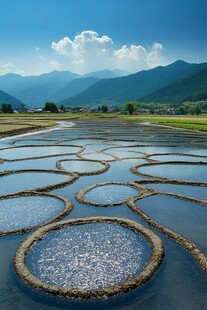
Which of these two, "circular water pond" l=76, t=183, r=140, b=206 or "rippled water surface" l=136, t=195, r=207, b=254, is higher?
"circular water pond" l=76, t=183, r=140, b=206

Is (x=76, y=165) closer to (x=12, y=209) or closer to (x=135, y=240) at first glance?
(x=12, y=209)

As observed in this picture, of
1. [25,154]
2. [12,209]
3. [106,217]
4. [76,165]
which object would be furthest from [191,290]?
[25,154]

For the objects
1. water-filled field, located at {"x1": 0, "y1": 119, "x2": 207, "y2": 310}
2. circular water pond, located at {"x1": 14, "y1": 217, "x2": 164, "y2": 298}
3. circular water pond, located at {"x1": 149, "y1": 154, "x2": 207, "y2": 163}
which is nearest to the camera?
water-filled field, located at {"x1": 0, "y1": 119, "x2": 207, "y2": 310}

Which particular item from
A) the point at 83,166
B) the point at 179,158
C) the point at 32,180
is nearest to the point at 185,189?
the point at 83,166

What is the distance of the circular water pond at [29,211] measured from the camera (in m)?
10.1

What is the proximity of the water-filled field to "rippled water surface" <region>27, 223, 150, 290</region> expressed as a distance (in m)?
0.02

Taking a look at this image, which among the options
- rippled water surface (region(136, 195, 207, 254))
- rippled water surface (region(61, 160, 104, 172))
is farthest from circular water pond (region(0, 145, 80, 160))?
rippled water surface (region(136, 195, 207, 254))

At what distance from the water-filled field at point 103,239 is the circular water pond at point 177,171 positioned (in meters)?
0.11

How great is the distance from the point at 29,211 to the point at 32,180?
16.2 feet

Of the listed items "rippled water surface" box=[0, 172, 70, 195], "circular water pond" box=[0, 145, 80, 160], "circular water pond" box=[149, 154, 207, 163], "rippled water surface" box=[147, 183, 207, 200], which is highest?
"circular water pond" box=[0, 145, 80, 160]

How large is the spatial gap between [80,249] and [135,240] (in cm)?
171

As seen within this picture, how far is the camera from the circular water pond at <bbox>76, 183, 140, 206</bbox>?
12603 millimetres

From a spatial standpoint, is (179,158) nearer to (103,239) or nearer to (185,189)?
(185,189)

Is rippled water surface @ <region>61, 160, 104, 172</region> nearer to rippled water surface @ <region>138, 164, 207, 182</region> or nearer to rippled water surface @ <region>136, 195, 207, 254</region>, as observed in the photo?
rippled water surface @ <region>138, 164, 207, 182</region>
